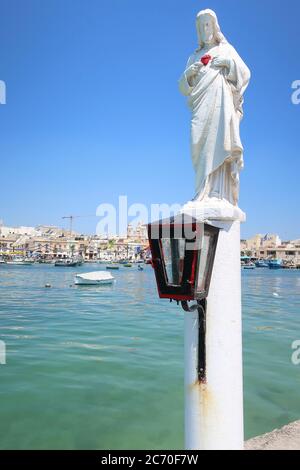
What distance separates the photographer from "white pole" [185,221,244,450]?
139 inches

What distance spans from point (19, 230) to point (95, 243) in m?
51.2

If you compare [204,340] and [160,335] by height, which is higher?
[204,340]

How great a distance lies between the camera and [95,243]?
16462 centimetres

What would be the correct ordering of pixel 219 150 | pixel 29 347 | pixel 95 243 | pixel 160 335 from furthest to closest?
pixel 95 243 → pixel 160 335 → pixel 29 347 → pixel 219 150

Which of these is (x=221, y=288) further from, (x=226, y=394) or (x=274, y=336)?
(x=274, y=336)

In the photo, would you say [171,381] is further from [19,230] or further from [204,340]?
[19,230]

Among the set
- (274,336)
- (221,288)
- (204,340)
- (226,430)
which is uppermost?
(221,288)

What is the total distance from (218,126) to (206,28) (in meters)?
1.11

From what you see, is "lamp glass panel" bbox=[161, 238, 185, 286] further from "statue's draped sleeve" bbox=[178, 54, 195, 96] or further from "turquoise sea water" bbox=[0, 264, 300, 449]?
"turquoise sea water" bbox=[0, 264, 300, 449]

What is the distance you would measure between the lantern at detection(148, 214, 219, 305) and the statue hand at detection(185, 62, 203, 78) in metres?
1.75

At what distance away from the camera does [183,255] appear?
3.20 meters

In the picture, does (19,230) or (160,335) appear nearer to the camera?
(160,335)
